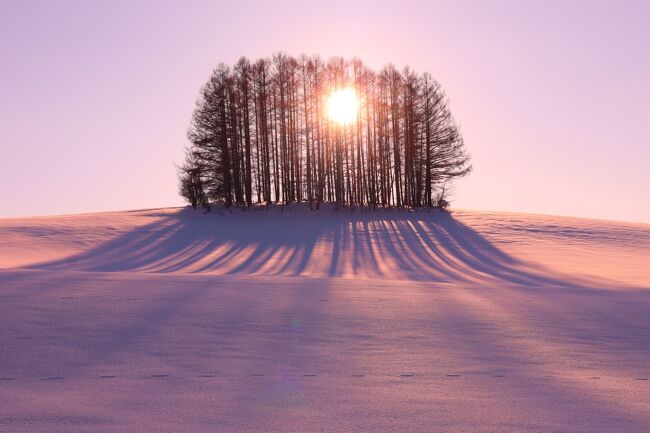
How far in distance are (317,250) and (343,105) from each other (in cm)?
1760

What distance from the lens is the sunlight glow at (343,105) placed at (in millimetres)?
40562

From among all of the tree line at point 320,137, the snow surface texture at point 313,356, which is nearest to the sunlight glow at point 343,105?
the tree line at point 320,137

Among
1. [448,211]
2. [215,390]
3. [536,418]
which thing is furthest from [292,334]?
[448,211]

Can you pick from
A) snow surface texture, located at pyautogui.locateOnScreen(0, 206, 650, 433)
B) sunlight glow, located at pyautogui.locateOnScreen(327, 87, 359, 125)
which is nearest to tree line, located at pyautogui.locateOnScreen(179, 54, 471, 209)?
sunlight glow, located at pyautogui.locateOnScreen(327, 87, 359, 125)

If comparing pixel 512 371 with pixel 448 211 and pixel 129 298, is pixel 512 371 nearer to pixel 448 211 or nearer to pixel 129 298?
pixel 129 298

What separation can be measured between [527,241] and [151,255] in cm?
1663

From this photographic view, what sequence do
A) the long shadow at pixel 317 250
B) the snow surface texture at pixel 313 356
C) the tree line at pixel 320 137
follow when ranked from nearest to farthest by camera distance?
the snow surface texture at pixel 313 356
the long shadow at pixel 317 250
the tree line at pixel 320 137

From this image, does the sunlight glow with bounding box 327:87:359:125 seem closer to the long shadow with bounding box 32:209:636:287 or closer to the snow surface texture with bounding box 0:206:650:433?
the long shadow with bounding box 32:209:636:287

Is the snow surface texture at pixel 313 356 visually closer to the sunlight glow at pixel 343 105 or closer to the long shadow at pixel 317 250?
the long shadow at pixel 317 250

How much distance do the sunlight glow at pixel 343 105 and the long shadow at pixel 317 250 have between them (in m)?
6.82

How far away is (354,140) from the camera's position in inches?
1617

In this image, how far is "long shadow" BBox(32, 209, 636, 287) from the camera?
19.6 metres

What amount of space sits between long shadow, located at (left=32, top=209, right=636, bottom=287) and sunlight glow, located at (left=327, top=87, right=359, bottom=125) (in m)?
6.82

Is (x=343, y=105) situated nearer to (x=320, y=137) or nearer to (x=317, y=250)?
(x=320, y=137)
